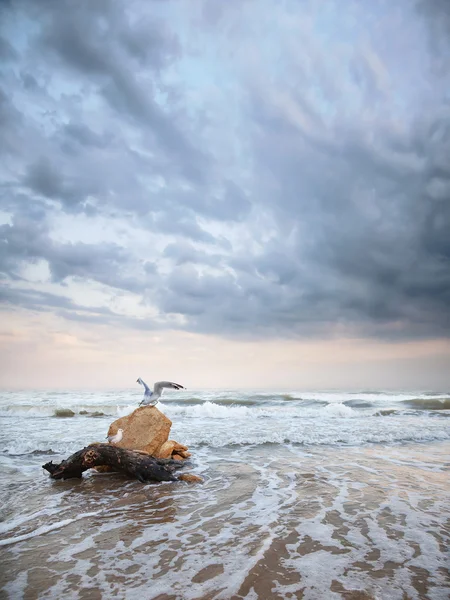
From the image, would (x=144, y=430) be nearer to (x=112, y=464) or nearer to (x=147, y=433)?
(x=147, y=433)

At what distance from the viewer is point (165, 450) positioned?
9.28 metres

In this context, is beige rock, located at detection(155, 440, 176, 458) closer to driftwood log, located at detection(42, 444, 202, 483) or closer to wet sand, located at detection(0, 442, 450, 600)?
driftwood log, located at detection(42, 444, 202, 483)

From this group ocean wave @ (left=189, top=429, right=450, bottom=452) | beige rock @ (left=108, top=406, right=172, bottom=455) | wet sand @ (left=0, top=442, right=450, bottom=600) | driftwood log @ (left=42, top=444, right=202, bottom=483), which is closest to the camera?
wet sand @ (left=0, top=442, right=450, bottom=600)

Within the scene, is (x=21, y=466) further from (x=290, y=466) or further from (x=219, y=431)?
(x=219, y=431)

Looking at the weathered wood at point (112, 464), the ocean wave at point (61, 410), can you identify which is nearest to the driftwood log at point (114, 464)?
the weathered wood at point (112, 464)

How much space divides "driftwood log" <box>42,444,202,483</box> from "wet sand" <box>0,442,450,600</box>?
0.27m

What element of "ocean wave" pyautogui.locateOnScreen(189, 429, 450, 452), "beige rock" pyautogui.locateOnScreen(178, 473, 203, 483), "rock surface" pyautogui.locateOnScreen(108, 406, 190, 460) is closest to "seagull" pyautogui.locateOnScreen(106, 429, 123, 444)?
"rock surface" pyautogui.locateOnScreen(108, 406, 190, 460)

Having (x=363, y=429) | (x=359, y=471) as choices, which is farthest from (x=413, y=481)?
(x=363, y=429)

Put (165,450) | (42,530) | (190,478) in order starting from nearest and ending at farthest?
1. (42,530)
2. (190,478)
3. (165,450)

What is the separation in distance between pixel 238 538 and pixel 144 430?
5.28m

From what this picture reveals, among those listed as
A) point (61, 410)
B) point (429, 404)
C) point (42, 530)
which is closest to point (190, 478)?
point (42, 530)

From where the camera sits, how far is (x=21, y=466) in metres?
8.82

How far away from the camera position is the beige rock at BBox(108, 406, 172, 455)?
8.86m

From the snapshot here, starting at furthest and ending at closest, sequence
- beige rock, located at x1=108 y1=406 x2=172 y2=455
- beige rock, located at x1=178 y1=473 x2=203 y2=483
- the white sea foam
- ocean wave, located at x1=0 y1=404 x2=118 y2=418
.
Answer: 1. ocean wave, located at x1=0 y1=404 x2=118 y2=418
2. beige rock, located at x1=108 y1=406 x2=172 y2=455
3. beige rock, located at x1=178 y1=473 x2=203 y2=483
4. the white sea foam
